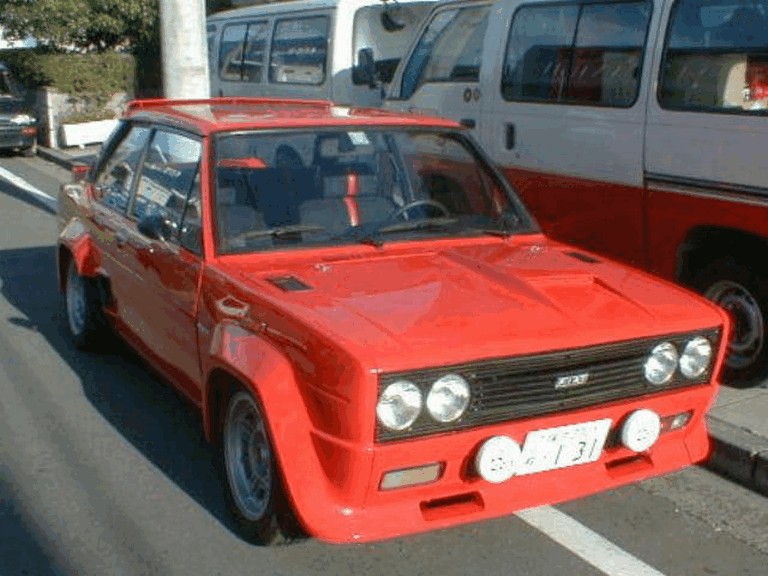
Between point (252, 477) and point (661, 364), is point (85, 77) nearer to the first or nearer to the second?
point (252, 477)

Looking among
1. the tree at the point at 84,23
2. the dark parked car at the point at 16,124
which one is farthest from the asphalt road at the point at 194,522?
the tree at the point at 84,23

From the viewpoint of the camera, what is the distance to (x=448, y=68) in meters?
7.64

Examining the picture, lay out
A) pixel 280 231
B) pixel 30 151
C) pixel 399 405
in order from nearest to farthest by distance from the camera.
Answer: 1. pixel 399 405
2. pixel 280 231
3. pixel 30 151

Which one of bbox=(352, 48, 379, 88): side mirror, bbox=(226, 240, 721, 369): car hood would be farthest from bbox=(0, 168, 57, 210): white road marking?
bbox=(226, 240, 721, 369): car hood

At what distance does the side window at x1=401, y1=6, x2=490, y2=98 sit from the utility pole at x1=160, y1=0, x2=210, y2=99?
126 inches

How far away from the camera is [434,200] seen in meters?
4.84

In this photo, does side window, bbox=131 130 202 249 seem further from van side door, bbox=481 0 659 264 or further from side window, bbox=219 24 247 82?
side window, bbox=219 24 247 82

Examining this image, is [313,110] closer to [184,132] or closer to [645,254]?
[184,132]

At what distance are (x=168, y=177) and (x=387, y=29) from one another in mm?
6032

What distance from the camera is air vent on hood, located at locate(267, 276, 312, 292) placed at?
12.9 feet

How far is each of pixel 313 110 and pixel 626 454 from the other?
7.68 ft

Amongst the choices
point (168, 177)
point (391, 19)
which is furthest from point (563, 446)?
point (391, 19)

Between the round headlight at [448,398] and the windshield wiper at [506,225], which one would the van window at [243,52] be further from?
the round headlight at [448,398]

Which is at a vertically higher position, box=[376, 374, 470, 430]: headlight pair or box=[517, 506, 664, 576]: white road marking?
box=[376, 374, 470, 430]: headlight pair
